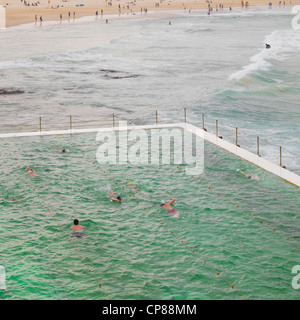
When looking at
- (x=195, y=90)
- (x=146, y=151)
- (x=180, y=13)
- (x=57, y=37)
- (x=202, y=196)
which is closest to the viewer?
(x=202, y=196)

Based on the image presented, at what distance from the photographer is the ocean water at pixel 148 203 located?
14906 millimetres

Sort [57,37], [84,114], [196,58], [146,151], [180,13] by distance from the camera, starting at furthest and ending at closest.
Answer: [180,13] < [57,37] < [196,58] < [84,114] < [146,151]

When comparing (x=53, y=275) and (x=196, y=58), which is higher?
(x=196, y=58)

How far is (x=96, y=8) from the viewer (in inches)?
4970

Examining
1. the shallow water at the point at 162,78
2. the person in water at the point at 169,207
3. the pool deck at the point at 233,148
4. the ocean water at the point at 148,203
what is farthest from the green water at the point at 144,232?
the shallow water at the point at 162,78

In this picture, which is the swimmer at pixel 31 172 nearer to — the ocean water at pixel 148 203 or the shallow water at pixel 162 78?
the ocean water at pixel 148 203

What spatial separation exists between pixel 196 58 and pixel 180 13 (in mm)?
66176

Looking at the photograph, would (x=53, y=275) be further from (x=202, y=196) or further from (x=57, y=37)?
(x=57, y=37)

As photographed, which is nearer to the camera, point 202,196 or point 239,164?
point 202,196

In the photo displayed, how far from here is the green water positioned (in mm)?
14641

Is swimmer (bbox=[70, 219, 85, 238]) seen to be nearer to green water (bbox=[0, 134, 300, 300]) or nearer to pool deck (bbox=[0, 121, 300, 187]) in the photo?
green water (bbox=[0, 134, 300, 300])

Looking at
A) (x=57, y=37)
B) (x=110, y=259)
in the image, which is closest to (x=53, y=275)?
(x=110, y=259)

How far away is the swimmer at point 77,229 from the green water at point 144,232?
23 cm

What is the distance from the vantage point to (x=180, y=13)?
124688 mm
